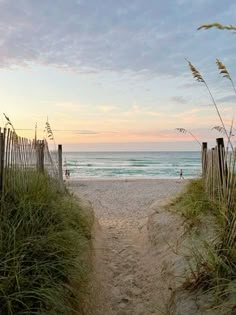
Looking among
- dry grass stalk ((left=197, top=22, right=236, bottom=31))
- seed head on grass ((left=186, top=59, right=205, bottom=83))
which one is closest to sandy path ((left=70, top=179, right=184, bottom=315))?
seed head on grass ((left=186, top=59, right=205, bottom=83))

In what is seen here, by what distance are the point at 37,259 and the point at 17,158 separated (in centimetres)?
226

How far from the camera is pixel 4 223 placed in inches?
131

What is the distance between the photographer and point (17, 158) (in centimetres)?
501

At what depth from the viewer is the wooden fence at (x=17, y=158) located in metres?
4.34

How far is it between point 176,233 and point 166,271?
3.34ft

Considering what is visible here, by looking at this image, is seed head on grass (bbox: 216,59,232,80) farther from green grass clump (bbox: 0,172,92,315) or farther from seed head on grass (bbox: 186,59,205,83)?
green grass clump (bbox: 0,172,92,315)

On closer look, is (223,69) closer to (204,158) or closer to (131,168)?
(204,158)

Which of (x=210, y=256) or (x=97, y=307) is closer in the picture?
(x=210, y=256)

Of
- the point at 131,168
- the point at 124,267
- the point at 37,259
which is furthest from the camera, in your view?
the point at 131,168

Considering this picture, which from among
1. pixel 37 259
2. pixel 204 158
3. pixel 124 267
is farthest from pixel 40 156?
pixel 37 259

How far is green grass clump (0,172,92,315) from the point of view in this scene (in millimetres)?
2598

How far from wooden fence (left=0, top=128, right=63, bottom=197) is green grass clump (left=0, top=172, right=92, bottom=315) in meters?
0.17

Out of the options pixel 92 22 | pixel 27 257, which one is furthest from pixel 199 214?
pixel 92 22

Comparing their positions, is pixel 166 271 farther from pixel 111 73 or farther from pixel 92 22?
pixel 111 73
